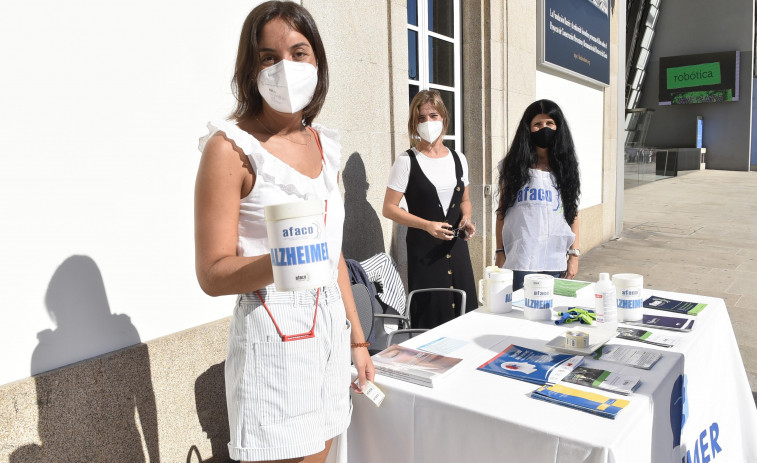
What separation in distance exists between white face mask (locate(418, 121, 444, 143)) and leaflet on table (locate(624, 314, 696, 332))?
1719 millimetres

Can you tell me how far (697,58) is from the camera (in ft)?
87.5

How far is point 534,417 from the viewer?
1.47m

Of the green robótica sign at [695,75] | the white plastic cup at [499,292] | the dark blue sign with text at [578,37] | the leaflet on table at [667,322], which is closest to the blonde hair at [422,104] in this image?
the white plastic cup at [499,292]

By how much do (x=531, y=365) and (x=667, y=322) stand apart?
79cm

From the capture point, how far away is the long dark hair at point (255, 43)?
1351 mm

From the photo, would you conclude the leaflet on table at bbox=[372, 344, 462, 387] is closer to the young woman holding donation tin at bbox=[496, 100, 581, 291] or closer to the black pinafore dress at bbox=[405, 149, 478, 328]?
the young woman holding donation tin at bbox=[496, 100, 581, 291]

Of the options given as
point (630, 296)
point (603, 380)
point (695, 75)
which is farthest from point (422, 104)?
point (695, 75)

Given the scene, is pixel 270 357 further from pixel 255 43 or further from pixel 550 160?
pixel 550 160

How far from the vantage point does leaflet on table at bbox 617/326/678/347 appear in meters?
2.02

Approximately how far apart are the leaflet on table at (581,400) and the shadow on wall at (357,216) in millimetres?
2371

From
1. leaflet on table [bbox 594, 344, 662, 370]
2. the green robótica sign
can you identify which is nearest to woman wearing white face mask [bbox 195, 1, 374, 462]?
leaflet on table [bbox 594, 344, 662, 370]

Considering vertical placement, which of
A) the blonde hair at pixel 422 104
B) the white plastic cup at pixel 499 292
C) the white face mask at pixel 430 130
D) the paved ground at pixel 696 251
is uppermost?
the blonde hair at pixel 422 104

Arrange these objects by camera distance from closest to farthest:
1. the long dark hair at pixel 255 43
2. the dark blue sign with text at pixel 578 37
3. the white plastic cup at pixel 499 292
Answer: the long dark hair at pixel 255 43 < the white plastic cup at pixel 499 292 < the dark blue sign with text at pixel 578 37

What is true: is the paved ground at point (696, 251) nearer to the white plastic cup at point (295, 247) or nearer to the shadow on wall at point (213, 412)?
the shadow on wall at point (213, 412)
